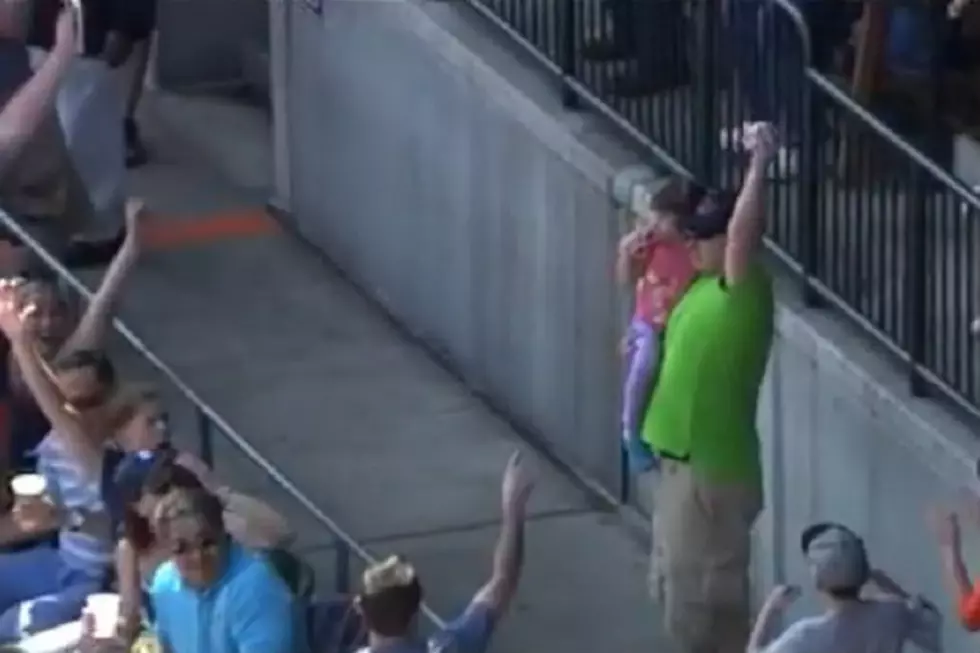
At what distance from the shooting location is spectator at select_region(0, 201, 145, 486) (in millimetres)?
9664

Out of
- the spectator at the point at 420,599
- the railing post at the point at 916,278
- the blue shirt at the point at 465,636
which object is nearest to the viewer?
the spectator at the point at 420,599

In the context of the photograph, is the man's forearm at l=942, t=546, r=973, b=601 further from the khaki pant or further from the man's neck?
the man's neck

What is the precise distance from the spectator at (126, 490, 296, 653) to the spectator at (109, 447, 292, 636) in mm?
304

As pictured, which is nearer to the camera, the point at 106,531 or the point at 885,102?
the point at 106,531

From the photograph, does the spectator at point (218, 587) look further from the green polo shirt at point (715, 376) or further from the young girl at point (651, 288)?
the young girl at point (651, 288)

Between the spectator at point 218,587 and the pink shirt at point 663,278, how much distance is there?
1.77m

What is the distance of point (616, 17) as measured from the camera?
1138 cm

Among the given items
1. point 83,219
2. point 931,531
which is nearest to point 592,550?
point 931,531

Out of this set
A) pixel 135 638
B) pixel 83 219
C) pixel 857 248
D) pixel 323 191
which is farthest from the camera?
pixel 323 191

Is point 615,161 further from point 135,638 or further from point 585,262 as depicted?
point 135,638

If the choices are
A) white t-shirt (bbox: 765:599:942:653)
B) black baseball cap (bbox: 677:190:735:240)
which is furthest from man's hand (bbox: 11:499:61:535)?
white t-shirt (bbox: 765:599:942:653)

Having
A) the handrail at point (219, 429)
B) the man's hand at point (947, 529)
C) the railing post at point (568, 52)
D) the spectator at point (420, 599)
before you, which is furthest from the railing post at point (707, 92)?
the spectator at point (420, 599)

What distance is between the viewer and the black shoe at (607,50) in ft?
37.5

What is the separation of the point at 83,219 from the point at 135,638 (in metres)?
3.75
